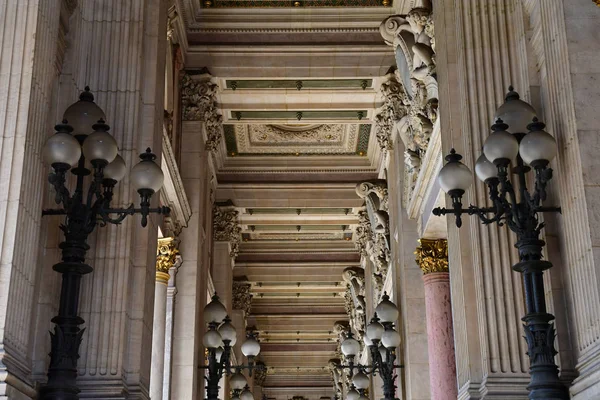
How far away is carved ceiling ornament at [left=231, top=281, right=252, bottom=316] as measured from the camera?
121 ft

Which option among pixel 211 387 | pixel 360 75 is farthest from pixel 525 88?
pixel 360 75

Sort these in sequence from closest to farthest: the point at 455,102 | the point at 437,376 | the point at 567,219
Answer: the point at 567,219
the point at 455,102
the point at 437,376

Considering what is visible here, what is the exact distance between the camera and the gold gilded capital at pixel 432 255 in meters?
18.3

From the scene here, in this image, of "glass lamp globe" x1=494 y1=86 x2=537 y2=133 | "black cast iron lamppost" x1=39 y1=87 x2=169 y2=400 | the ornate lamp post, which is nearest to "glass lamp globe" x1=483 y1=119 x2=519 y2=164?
"glass lamp globe" x1=494 y1=86 x2=537 y2=133

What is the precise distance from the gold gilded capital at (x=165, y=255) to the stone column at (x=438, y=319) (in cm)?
453

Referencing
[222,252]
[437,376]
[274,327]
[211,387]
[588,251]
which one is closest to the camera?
[588,251]

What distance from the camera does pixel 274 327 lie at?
44562 mm

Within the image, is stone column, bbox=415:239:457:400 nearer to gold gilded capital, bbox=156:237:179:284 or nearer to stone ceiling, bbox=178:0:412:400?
gold gilded capital, bbox=156:237:179:284

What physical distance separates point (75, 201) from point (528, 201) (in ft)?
12.6

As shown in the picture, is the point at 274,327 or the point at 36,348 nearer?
the point at 36,348

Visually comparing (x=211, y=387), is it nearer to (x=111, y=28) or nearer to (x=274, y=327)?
(x=111, y=28)

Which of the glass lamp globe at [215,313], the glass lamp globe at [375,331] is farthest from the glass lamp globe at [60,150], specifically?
the glass lamp globe at [375,331]

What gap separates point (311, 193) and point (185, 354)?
1065cm

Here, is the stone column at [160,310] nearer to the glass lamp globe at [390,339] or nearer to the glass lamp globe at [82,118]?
the glass lamp globe at [390,339]
